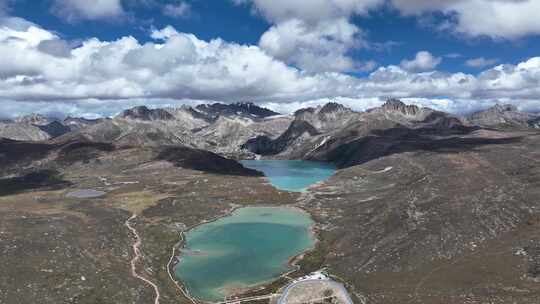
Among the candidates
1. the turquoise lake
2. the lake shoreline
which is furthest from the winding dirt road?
the turquoise lake

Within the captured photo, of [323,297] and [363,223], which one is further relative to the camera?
[363,223]

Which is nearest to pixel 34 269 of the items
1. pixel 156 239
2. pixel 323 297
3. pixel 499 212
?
pixel 156 239

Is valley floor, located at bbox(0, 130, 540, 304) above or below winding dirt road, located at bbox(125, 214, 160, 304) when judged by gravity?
above

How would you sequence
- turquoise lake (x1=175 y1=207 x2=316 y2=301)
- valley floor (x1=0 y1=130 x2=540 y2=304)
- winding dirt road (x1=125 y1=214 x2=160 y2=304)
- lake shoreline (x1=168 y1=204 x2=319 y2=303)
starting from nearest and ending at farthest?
1. valley floor (x1=0 y1=130 x2=540 y2=304)
2. winding dirt road (x1=125 y1=214 x2=160 y2=304)
3. lake shoreline (x1=168 y1=204 x2=319 y2=303)
4. turquoise lake (x1=175 y1=207 x2=316 y2=301)

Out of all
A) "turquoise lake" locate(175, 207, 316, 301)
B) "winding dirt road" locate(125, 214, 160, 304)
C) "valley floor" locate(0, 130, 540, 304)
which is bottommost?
"turquoise lake" locate(175, 207, 316, 301)

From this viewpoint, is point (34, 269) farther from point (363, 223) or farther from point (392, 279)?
point (363, 223)

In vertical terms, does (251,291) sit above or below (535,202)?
below

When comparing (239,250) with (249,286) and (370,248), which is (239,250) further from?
(370,248)

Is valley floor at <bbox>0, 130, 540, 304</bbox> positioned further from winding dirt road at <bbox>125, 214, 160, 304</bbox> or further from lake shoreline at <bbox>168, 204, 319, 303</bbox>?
lake shoreline at <bbox>168, 204, 319, 303</bbox>

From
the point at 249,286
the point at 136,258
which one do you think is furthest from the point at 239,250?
the point at 249,286

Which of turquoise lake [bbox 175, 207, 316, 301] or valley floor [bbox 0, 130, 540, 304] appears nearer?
valley floor [bbox 0, 130, 540, 304]
